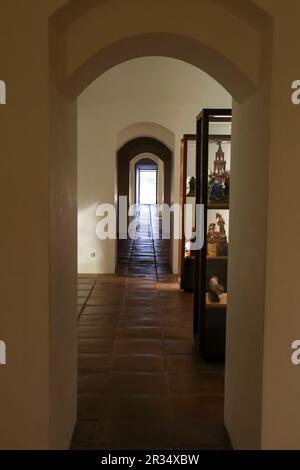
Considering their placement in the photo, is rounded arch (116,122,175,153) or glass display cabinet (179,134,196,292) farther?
rounded arch (116,122,175,153)

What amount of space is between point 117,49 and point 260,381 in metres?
2.30

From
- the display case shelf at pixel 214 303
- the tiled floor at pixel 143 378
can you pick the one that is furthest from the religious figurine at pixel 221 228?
the tiled floor at pixel 143 378

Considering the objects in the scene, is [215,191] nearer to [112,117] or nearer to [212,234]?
[212,234]

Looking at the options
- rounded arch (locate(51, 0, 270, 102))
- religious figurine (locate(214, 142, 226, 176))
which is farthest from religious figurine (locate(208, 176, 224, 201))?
rounded arch (locate(51, 0, 270, 102))

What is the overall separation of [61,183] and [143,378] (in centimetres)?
279

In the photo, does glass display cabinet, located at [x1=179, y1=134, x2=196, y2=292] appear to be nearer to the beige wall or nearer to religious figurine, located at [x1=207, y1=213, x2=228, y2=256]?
religious figurine, located at [x1=207, y1=213, x2=228, y2=256]

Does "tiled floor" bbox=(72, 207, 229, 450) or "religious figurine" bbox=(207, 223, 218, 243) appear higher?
"religious figurine" bbox=(207, 223, 218, 243)

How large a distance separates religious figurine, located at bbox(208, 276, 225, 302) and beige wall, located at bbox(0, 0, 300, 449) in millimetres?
2528

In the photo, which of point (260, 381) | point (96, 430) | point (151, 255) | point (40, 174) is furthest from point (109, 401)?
point (151, 255)

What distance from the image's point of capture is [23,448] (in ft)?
10.2

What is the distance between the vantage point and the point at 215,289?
604 cm

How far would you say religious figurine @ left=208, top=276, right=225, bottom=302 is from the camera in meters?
6.02

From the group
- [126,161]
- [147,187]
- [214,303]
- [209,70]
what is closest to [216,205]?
[214,303]

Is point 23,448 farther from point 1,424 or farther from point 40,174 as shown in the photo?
point 40,174
